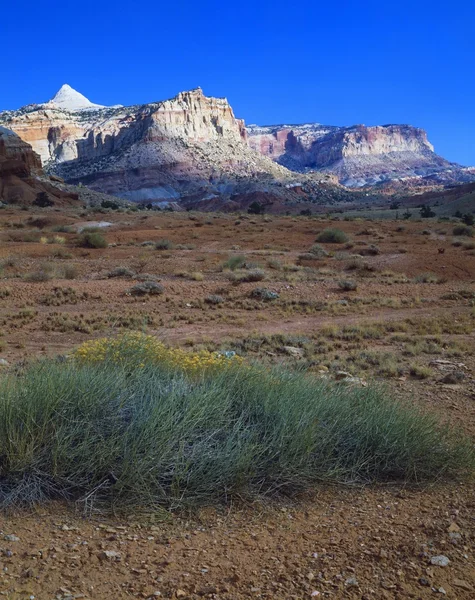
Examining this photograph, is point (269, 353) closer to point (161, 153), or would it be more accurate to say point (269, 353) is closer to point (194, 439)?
point (194, 439)

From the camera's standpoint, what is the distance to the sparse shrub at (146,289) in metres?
15.6

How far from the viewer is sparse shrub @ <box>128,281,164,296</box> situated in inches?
612

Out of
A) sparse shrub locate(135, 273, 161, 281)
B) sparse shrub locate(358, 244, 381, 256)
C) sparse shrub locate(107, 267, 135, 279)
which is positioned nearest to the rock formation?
sparse shrub locate(358, 244, 381, 256)

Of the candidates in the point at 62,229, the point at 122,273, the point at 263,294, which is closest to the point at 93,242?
the point at 62,229

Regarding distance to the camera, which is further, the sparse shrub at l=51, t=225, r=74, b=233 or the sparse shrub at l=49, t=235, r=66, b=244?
the sparse shrub at l=51, t=225, r=74, b=233

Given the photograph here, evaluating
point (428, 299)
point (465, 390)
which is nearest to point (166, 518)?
point (465, 390)

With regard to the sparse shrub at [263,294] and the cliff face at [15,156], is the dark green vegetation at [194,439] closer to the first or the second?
the sparse shrub at [263,294]

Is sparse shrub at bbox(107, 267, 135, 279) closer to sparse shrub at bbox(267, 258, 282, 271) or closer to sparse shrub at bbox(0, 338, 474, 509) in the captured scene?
sparse shrub at bbox(267, 258, 282, 271)

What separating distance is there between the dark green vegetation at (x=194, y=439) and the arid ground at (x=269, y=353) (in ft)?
0.58

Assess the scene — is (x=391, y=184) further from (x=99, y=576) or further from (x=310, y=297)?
(x=99, y=576)

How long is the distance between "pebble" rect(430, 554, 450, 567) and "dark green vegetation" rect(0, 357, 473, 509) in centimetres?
103

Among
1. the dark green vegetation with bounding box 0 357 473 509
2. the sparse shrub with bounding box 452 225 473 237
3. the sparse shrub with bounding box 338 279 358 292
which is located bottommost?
the dark green vegetation with bounding box 0 357 473 509

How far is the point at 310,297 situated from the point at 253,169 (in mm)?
102972

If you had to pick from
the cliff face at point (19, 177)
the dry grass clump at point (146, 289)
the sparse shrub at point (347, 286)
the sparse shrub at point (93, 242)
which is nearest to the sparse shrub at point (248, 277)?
the sparse shrub at point (347, 286)
